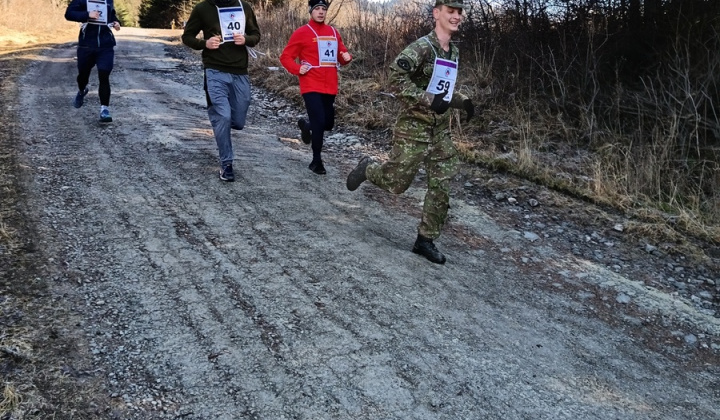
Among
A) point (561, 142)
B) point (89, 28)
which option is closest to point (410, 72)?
point (561, 142)

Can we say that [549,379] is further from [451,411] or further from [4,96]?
[4,96]

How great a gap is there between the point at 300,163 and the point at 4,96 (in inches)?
212

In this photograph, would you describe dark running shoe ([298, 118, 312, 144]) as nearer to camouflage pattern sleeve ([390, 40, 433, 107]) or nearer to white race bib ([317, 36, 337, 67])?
white race bib ([317, 36, 337, 67])

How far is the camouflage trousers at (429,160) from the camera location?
4.46 meters

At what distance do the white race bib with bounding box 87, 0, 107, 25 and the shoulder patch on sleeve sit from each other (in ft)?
16.4

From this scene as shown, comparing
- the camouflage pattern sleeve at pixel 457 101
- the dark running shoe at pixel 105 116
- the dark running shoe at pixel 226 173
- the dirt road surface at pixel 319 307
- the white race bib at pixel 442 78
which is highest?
the white race bib at pixel 442 78

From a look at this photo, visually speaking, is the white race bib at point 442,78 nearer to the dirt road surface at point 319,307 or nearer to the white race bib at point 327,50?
the dirt road surface at point 319,307

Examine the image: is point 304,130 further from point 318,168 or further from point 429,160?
point 429,160

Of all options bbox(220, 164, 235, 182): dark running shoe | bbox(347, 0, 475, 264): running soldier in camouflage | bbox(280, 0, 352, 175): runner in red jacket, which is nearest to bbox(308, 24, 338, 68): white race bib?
bbox(280, 0, 352, 175): runner in red jacket

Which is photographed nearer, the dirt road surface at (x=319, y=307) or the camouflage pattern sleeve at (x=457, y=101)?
the dirt road surface at (x=319, y=307)

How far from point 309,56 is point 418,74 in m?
2.21

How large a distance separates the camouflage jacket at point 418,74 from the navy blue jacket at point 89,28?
16.5 feet

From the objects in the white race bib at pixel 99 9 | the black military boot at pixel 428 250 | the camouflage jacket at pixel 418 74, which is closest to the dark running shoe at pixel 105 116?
the white race bib at pixel 99 9

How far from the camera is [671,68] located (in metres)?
7.15
